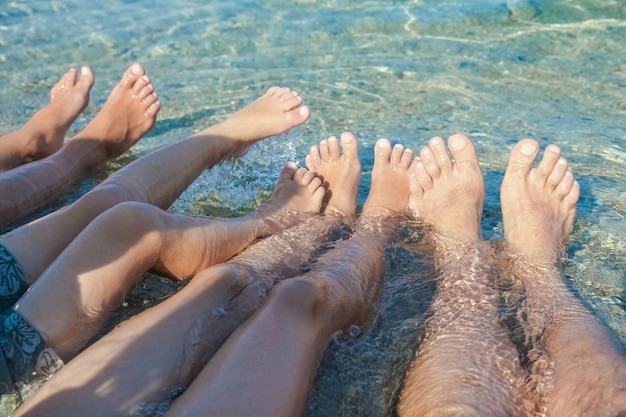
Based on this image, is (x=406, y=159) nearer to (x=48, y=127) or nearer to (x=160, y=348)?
(x=160, y=348)

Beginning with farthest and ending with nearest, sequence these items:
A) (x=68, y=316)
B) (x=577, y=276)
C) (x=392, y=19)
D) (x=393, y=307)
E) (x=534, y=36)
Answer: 1. (x=392, y=19)
2. (x=534, y=36)
3. (x=577, y=276)
4. (x=393, y=307)
5. (x=68, y=316)

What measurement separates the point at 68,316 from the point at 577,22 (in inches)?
192

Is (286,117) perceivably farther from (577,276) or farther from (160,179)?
(577,276)

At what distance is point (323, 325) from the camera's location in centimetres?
202

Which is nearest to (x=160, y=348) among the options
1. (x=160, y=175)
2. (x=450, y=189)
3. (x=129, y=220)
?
(x=129, y=220)

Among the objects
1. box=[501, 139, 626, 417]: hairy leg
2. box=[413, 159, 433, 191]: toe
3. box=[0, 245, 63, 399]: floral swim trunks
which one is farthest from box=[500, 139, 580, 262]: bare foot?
Result: box=[0, 245, 63, 399]: floral swim trunks

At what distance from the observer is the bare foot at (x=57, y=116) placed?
11.7ft

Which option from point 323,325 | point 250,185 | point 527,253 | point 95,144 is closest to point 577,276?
point 527,253

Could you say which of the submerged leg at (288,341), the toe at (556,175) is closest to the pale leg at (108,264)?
the submerged leg at (288,341)

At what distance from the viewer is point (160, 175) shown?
9.53 ft

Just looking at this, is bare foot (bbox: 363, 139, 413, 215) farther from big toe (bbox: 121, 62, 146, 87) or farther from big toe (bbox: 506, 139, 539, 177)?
big toe (bbox: 121, 62, 146, 87)

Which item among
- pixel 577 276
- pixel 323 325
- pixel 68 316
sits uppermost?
pixel 68 316

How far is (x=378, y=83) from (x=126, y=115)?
1.96 metres

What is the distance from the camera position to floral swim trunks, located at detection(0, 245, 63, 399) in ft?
6.24
